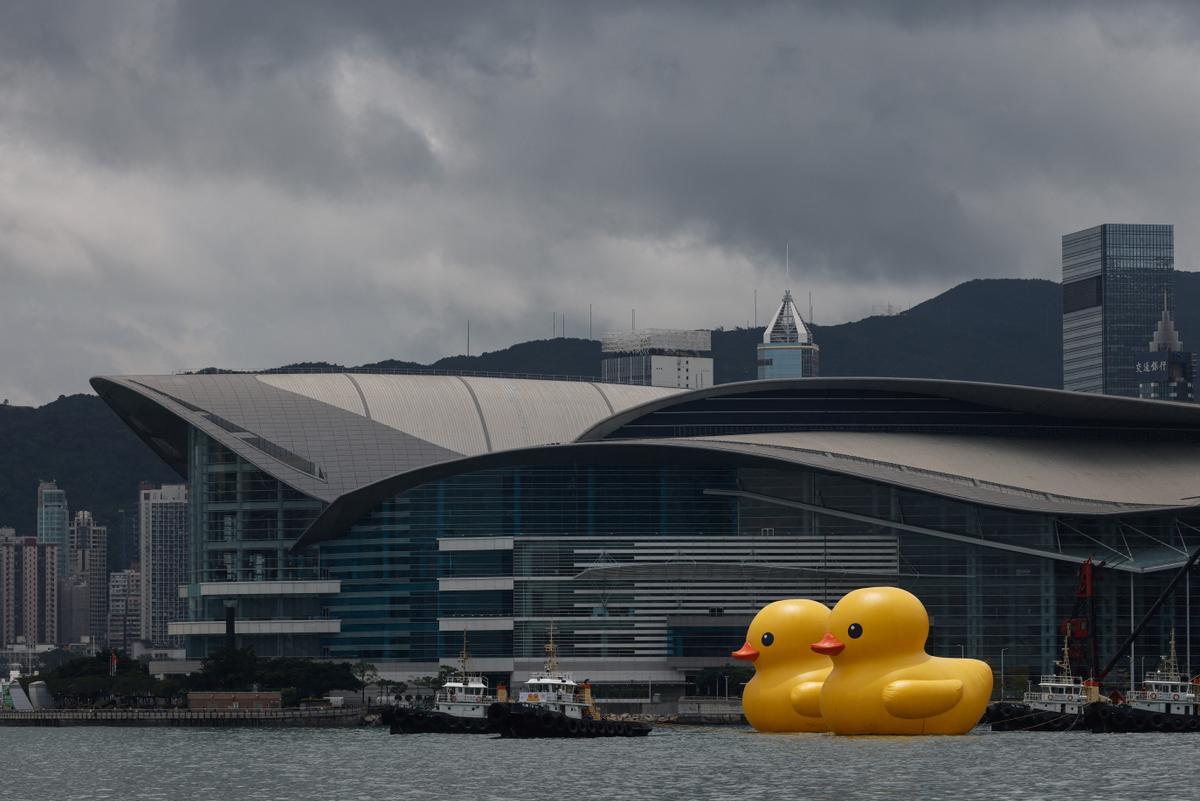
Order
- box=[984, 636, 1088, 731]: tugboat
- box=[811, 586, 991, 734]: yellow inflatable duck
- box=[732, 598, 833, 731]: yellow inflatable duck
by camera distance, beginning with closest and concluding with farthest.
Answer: box=[811, 586, 991, 734]: yellow inflatable duck
box=[732, 598, 833, 731]: yellow inflatable duck
box=[984, 636, 1088, 731]: tugboat

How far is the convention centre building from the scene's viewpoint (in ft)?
426

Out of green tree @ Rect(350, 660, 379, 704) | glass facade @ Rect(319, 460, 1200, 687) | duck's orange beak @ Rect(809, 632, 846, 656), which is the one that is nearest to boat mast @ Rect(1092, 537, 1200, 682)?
glass facade @ Rect(319, 460, 1200, 687)

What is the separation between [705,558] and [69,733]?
123 ft

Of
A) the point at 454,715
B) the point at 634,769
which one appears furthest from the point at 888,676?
the point at 454,715

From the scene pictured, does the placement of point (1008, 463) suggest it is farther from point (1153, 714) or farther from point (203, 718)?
point (203, 718)

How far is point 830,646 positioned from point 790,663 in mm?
7618

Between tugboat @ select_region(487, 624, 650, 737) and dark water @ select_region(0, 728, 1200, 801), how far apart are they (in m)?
1.05

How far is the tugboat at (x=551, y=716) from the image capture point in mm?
100688

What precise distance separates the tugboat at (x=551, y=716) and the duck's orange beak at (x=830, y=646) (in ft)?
63.5

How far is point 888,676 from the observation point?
277ft

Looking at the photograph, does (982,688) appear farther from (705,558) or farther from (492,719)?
(705,558)

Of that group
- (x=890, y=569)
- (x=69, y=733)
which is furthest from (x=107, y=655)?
(x=890, y=569)

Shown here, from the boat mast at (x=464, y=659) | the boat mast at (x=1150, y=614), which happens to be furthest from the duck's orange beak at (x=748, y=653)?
the boat mast at (x=1150, y=614)

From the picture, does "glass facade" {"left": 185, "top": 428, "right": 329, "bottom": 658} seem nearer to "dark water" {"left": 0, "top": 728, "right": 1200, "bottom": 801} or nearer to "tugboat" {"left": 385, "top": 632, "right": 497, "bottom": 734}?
"dark water" {"left": 0, "top": 728, "right": 1200, "bottom": 801}
